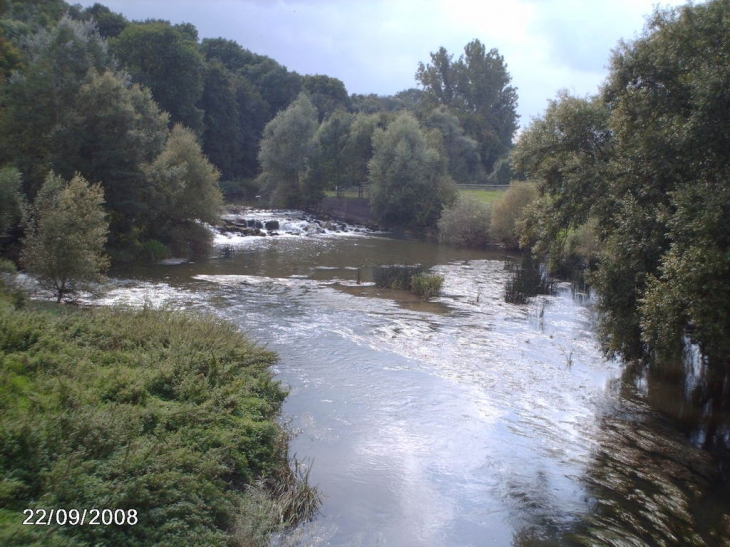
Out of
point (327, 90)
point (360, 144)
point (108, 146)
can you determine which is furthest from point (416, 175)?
point (327, 90)

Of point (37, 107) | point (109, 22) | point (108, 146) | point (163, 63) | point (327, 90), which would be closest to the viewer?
point (37, 107)

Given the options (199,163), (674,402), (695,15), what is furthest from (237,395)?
(199,163)

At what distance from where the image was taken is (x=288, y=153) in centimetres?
5869

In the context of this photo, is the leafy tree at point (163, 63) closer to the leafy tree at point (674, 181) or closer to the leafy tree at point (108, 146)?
the leafy tree at point (108, 146)

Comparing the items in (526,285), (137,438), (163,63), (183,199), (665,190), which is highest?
(163,63)

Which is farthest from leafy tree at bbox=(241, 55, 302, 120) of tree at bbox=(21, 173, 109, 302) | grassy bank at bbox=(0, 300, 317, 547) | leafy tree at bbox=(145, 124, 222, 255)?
grassy bank at bbox=(0, 300, 317, 547)

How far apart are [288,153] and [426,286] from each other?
126 ft

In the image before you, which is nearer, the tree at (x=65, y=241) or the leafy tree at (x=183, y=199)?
the tree at (x=65, y=241)

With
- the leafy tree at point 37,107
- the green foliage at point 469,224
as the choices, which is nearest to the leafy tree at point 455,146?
the green foliage at point 469,224

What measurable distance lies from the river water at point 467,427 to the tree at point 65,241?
2764 mm

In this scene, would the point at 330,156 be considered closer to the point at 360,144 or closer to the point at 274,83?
the point at 360,144

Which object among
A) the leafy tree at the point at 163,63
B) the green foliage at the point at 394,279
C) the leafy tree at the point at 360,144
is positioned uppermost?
the leafy tree at the point at 163,63

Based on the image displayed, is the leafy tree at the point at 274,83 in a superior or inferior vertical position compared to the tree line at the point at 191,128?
superior

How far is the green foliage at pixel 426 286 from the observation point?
943 inches
